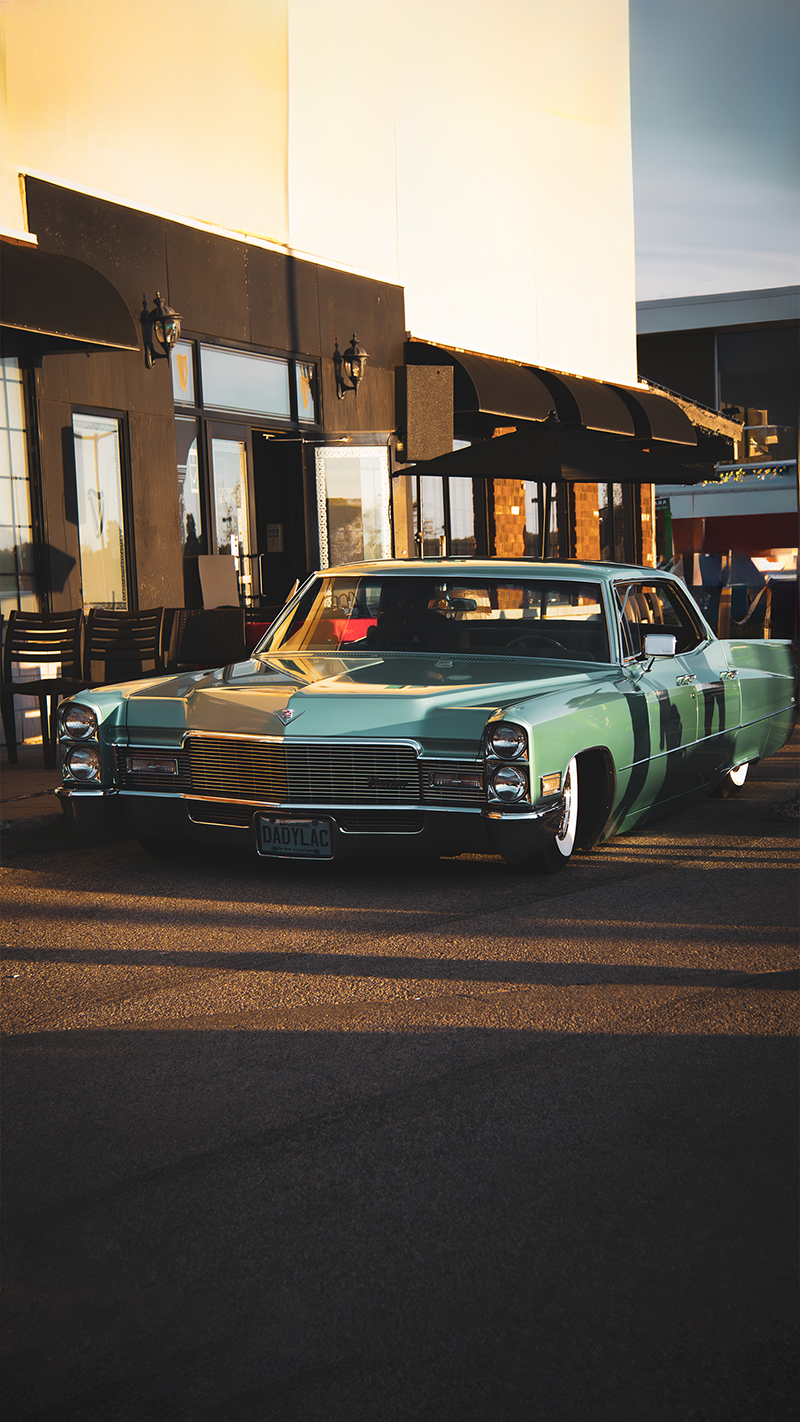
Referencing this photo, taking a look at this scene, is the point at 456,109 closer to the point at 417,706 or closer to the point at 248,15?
the point at 248,15

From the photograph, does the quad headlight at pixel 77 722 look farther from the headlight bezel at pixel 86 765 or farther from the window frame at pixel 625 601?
the window frame at pixel 625 601

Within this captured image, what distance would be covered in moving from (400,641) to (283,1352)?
4.76 m

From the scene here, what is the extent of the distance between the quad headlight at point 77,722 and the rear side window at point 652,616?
2.57 meters

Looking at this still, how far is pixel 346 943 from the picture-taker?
15.8ft

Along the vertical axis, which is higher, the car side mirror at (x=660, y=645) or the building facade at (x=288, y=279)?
the building facade at (x=288, y=279)

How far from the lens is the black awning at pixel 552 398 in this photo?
16953mm

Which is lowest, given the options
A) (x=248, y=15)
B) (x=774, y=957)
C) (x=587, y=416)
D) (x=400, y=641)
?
(x=774, y=957)

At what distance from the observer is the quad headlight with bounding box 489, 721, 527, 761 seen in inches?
210

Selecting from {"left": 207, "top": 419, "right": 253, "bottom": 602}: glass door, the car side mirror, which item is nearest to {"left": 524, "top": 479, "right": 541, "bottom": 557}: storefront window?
{"left": 207, "top": 419, "right": 253, "bottom": 602}: glass door

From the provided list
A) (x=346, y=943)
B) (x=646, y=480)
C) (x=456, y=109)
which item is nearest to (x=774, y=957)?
(x=346, y=943)

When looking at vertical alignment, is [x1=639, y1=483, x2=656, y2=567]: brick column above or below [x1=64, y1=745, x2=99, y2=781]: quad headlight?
above

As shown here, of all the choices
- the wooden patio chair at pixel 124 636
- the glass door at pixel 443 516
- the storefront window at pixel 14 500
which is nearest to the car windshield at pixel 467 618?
the wooden patio chair at pixel 124 636

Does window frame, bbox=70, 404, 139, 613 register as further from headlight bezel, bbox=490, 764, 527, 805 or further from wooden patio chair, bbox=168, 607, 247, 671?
headlight bezel, bbox=490, 764, 527, 805

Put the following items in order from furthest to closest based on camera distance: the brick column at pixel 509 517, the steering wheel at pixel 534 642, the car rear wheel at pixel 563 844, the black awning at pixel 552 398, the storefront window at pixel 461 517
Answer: the brick column at pixel 509 517 < the storefront window at pixel 461 517 < the black awning at pixel 552 398 < the steering wheel at pixel 534 642 < the car rear wheel at pixel 563 844
